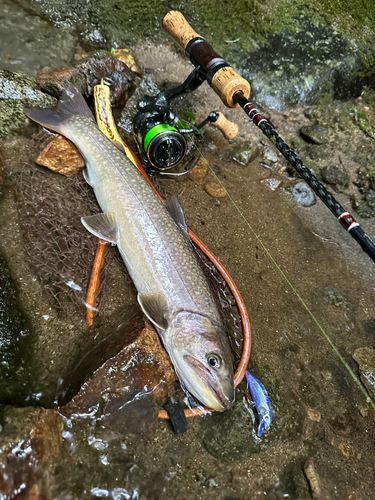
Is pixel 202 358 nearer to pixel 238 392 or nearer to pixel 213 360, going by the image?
pixel 213 360

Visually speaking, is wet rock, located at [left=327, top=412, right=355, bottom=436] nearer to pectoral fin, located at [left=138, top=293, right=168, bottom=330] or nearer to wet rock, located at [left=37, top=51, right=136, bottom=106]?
pectoral fin, located at [left=138, top=293, right=168, bottom=330]

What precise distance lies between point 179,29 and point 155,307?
11.3 feet

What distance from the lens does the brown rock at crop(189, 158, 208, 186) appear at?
14.8ft

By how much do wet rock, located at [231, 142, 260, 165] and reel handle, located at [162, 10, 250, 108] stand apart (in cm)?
125

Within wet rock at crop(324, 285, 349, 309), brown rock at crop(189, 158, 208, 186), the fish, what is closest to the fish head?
the fish

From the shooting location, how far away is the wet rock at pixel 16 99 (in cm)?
384

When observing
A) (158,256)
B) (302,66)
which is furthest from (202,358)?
(302,66)

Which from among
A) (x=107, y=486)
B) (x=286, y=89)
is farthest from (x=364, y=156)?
(x=107, y=486)

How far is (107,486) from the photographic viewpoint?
89.0 inches

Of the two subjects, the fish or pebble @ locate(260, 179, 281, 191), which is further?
pebble @ locate(260, 179, 281, 191)

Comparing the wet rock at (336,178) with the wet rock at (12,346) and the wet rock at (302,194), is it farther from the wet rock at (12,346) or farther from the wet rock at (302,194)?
the wet rock at (12,346)

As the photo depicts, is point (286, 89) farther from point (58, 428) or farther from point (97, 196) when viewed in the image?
point (58, 428)

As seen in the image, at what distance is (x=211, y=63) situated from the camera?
12.2ft

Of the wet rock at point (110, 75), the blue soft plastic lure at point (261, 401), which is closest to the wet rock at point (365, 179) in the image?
the blue soft plastic lure at point (261, 401)
